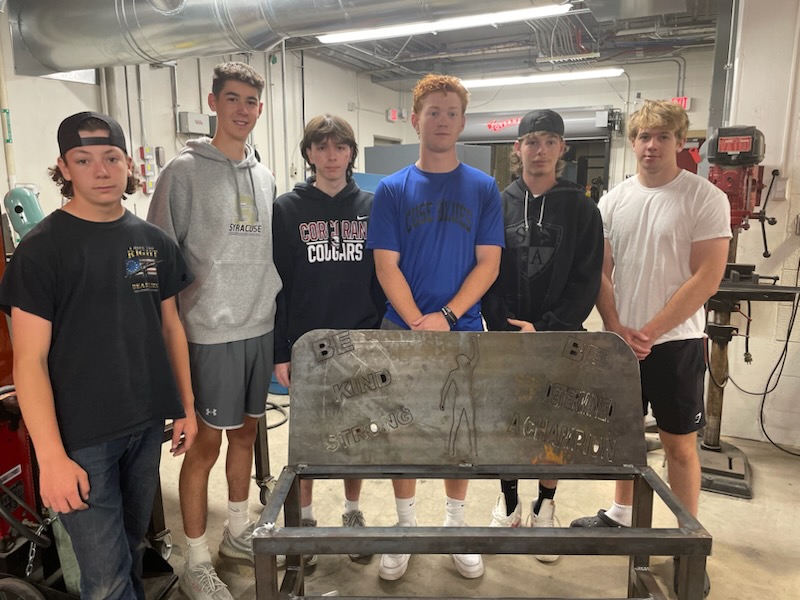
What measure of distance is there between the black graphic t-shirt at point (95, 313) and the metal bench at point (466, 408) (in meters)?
0.40

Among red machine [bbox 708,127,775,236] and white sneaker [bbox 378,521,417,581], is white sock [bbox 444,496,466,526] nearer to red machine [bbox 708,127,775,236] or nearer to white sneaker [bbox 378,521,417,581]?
white sneaker [bbox 378,521,417,581]

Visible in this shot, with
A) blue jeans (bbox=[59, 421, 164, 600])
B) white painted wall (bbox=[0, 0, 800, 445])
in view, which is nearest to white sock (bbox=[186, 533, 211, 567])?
blue jeans (bbox=[59, 421, 164, 600])

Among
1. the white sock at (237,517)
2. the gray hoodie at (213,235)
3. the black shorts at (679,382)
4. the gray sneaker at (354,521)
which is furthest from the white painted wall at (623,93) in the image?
the white sock at (237,517)

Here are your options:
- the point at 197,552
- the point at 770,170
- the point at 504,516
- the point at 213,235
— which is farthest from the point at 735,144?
the point at 197,552

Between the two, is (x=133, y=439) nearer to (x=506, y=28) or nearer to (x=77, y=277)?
(x=77, y=277)

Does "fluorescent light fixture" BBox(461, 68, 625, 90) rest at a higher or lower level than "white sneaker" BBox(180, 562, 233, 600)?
higher

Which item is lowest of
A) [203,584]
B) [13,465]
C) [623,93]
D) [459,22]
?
[203,584]

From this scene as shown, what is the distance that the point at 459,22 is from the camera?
3.79 metres

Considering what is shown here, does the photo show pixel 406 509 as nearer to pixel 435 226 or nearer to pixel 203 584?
pixel 203 584

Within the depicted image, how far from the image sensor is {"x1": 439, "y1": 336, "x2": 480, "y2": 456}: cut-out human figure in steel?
1.35 metres

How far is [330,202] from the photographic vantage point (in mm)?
1882

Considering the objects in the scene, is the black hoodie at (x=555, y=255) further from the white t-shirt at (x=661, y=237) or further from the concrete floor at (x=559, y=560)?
the concrete floor at (x=559, y=560)

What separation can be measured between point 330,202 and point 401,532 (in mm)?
1138

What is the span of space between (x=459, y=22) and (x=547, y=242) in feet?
8.53
